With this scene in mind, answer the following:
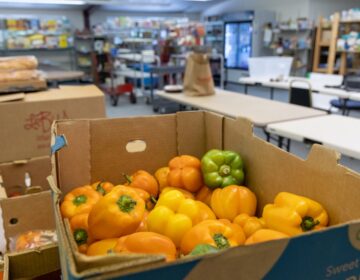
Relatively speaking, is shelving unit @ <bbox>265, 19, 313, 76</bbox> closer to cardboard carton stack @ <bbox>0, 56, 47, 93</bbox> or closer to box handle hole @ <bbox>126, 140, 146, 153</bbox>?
cardboard carton stack @ <bbox>0, 56, 47, 93</bbox>

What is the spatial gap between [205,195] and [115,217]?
17.6 inches

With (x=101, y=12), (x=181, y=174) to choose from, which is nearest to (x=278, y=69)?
(x=181, y=174)

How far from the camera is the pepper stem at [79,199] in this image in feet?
3.40

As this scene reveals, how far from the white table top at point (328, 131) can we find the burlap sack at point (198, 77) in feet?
3.76

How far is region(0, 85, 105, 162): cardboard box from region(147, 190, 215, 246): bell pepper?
1.06 m

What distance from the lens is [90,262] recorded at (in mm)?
479

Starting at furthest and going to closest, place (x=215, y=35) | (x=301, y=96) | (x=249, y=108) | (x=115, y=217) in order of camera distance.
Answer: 1. (x=215, y=35)
2. (x=301, y=96)
3. (x=249, y=108)
4. (x=115, y=217)

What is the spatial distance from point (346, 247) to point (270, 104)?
2.75 m

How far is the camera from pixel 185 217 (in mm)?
943

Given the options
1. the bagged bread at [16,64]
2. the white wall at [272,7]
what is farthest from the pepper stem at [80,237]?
the white wall at [272,7]

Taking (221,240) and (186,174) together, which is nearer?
(221,240)

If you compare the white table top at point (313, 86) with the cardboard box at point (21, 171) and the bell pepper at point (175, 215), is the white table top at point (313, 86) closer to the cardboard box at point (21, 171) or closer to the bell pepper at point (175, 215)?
the cardboard box at point (21, 171)

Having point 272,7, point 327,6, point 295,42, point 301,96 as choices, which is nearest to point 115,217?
point 301,96

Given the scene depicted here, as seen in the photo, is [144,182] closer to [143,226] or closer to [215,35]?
[143,226]
